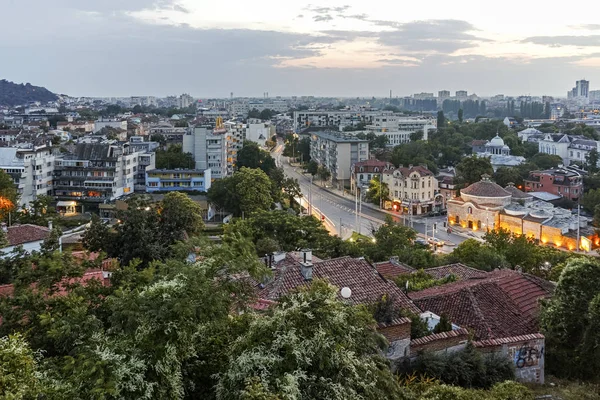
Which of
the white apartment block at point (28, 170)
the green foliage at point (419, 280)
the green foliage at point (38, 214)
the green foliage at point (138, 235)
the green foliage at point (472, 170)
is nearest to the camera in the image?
the green foliage at point (419, 280)

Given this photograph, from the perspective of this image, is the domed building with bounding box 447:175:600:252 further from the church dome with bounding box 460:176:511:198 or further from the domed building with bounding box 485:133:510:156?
the domed building with bounding box 485:133:510:156

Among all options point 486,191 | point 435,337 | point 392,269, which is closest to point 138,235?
point 392,269

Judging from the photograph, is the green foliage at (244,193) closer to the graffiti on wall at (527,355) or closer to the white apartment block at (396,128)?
the graffiti on wall at (527,355)

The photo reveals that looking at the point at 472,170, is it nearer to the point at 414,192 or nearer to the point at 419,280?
the point at 414,192

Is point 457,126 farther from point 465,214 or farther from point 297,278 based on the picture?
point 297,278

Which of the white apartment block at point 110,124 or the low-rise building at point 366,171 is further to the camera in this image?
the white apartment block at point 110,124

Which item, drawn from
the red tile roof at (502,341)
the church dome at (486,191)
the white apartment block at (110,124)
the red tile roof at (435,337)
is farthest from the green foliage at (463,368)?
the white apartment block at (110,124)

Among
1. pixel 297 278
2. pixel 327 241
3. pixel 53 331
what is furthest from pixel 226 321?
pixel 327 241
